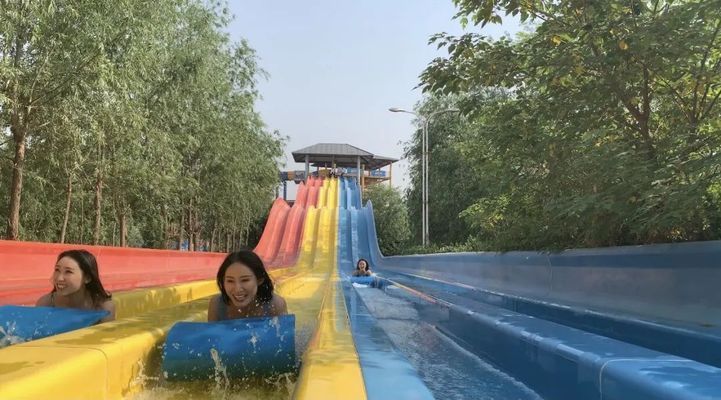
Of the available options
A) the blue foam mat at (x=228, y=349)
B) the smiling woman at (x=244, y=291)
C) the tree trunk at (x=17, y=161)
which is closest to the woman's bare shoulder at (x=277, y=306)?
the smiling woman at (x=244, y=291)

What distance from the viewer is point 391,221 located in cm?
3156

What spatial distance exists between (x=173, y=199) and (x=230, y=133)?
272 cm

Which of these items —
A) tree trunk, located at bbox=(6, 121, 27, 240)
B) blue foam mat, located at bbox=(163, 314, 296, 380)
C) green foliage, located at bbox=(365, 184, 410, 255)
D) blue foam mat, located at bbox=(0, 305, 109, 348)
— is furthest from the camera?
green foliage, located at bbox=(365, 184, 410, 255)

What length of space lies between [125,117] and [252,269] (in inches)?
269

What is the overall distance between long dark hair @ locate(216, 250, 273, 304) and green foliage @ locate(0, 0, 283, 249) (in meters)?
4.15

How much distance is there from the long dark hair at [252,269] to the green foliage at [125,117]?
415 centimetres

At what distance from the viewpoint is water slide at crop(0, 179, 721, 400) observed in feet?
7.24

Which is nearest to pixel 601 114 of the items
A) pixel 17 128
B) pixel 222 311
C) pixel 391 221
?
pixel 222 311

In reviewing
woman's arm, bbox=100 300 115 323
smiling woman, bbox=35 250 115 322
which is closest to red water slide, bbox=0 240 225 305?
smiling woman, bbox=35 250 115 322

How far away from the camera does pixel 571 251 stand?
5531 mm

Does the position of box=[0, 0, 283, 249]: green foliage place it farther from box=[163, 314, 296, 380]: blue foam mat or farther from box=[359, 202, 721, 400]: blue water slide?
box=[359, 202, 721, 400]: blue water slide

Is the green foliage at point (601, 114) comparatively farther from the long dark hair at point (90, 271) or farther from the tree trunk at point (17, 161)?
the tree trunk at point (17, 161)

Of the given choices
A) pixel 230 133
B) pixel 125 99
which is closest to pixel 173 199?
pixel 230 133

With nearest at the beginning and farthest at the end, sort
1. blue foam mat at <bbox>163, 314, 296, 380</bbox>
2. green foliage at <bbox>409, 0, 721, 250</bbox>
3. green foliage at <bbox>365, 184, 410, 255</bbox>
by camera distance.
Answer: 1. blue foam mat at <bbox>163, 314, 296, 380</bbox>
2. green foliage at <bbox>409, 0, 721, 250</bbox>
3. green foliage at <bbox>365, 184, 410, 255</bbox>
